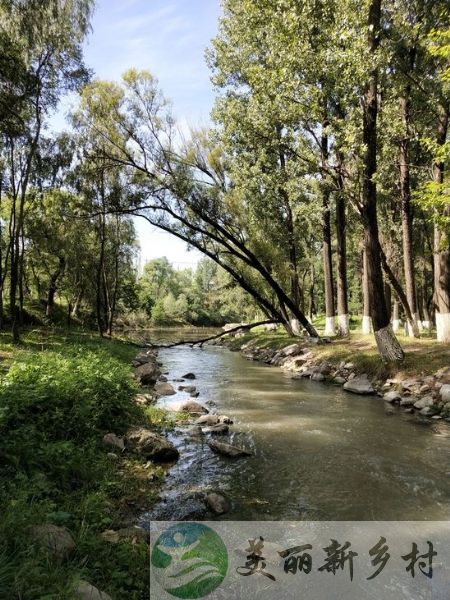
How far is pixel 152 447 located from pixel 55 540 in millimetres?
3758

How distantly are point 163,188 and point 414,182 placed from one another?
13324 millimetres

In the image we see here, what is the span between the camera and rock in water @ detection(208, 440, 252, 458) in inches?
305

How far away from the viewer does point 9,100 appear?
1578 cm

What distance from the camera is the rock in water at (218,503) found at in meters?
5.48

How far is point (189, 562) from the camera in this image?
4145mm

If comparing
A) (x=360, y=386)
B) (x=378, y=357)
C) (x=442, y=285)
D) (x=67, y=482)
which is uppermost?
(x=442, y=285)

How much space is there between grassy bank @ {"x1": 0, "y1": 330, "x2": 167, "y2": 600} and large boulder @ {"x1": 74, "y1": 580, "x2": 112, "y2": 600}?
7 centimetres

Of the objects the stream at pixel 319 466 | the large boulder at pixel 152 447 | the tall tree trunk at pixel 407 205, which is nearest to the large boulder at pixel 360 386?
the stream at pixel 319 466

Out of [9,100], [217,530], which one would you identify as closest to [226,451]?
[217,530]

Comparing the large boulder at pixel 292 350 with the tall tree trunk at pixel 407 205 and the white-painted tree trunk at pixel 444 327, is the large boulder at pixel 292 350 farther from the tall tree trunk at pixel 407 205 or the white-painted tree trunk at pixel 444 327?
the white-painted tree trunk at pixel 444 327

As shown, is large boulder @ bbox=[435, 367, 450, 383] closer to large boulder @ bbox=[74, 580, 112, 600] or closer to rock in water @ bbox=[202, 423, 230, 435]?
rock in water @ bbox=[202, 423, 230, 435]

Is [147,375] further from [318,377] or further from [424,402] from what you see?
[424,402]

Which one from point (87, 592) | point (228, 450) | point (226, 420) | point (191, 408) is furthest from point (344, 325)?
point (87, 592)

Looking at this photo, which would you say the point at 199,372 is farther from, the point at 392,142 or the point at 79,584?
the point at 79,584
